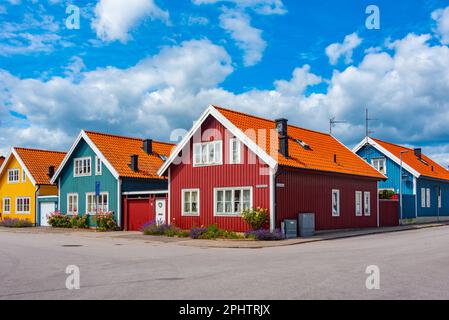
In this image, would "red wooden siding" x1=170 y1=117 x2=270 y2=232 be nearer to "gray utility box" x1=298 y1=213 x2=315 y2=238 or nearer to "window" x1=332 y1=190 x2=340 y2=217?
"gray utility box" x1=298 y1=213 x2=315 y2=238

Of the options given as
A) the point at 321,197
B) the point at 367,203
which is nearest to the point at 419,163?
the point at 367,203

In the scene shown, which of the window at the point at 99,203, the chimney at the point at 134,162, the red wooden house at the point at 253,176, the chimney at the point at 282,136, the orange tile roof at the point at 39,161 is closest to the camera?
the red wooden house at the point at 253,176

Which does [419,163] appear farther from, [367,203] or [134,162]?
[134,162]

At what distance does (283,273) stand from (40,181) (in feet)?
114

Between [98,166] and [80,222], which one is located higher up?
[98,166]

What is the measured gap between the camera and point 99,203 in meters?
35.7

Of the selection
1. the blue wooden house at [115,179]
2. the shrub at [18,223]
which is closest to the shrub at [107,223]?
the blue wooden house at [115,179]

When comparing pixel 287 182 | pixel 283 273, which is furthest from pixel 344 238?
pixel 283 273

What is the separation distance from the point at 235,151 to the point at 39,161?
24539 millimetres

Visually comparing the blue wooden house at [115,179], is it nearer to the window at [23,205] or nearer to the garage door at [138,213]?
the garage door at [138,213]

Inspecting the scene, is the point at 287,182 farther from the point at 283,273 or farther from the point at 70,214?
the point at 70,214

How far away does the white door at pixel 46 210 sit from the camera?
4072 cm

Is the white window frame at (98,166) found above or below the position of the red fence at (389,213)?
above

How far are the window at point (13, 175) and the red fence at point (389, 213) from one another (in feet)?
99.2
